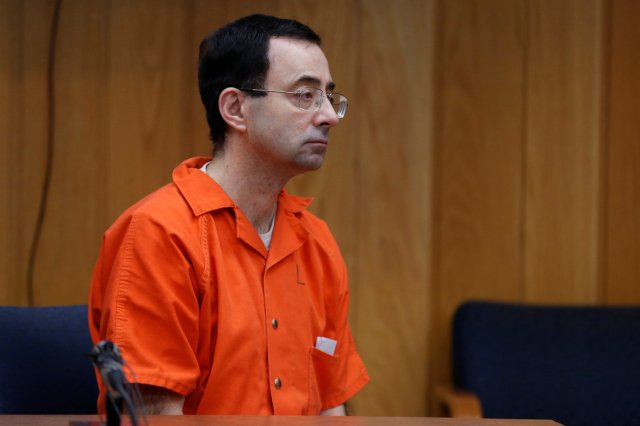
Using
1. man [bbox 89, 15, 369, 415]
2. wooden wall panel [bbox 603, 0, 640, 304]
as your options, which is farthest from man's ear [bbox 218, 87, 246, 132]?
wooden wall panel [bbox 603, 0, 640, 304]

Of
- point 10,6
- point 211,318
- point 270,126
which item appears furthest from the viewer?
point 10,6

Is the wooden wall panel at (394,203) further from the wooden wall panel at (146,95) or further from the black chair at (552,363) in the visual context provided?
the wooden wall panel at (146,95)

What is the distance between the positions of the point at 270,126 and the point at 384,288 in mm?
986

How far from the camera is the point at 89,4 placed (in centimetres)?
280

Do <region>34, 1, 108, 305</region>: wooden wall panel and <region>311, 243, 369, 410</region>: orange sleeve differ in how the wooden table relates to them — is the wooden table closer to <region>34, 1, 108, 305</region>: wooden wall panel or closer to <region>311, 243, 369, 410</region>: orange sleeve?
<region>311, 243, 369, 410</region>: orange sleeve

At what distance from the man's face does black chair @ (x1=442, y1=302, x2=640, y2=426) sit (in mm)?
950

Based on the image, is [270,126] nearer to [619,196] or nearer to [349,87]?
[349,87]

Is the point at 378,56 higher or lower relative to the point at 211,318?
higher

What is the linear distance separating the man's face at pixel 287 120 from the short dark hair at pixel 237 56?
29mm

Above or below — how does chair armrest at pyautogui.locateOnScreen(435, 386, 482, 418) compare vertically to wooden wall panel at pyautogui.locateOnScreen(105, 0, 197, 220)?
below

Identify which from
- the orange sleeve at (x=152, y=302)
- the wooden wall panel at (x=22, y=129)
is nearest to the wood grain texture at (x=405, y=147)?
the wooden wall panel at (x=22, y=129)

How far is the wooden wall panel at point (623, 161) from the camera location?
2990mm

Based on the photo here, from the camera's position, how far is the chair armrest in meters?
2.50

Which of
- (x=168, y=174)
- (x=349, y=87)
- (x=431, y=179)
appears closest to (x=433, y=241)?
(x=431, y=179)
